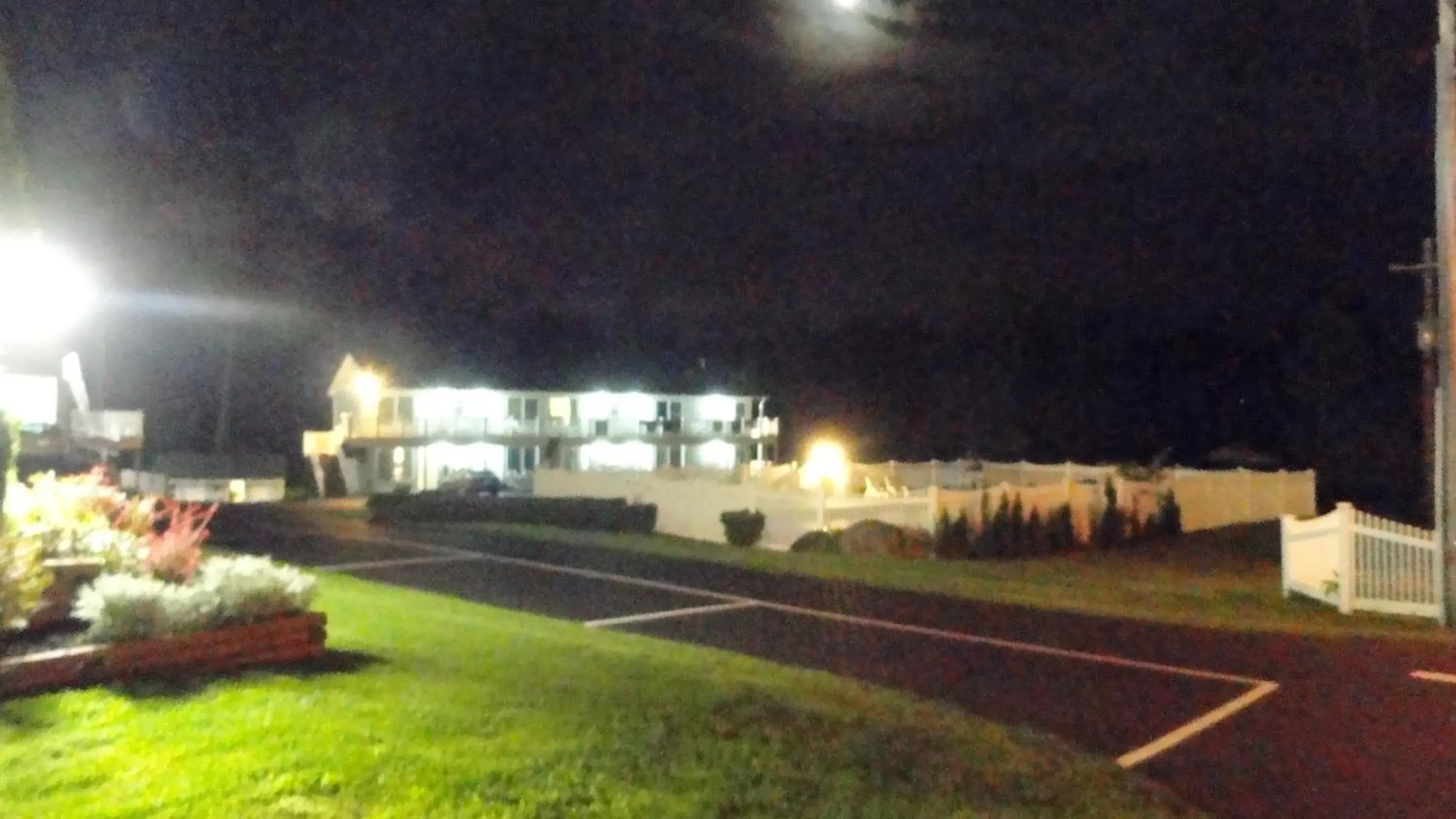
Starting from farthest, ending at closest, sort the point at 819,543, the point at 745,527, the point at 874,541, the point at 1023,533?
1. the point at 745,527
2. the point at 1023,533
3. the point at 819,543
4. the point at 874,541

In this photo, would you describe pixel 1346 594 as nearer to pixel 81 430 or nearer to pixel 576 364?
pixel 81 430

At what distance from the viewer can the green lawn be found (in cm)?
1468

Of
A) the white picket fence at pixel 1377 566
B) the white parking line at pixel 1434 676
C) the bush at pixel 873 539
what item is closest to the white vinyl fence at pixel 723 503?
the bush at pixel 873 539

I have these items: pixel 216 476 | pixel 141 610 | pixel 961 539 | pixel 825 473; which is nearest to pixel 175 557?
pixel 141 610

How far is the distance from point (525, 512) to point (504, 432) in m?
22.3

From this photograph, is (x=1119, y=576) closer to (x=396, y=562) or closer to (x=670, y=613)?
(x=670, y=613)

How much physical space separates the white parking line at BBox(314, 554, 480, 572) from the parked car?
20402mm

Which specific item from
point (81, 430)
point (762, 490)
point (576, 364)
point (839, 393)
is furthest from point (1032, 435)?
point (81, 430)

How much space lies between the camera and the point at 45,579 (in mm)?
8156

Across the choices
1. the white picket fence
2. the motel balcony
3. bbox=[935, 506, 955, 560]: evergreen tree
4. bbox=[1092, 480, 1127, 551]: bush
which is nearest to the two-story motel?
the motel balcony

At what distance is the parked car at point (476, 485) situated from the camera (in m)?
41.9

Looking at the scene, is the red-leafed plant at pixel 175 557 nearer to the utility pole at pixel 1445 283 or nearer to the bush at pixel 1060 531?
the utility pole at pixel 1445 283

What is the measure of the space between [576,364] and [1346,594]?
149ft

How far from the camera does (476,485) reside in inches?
1684
